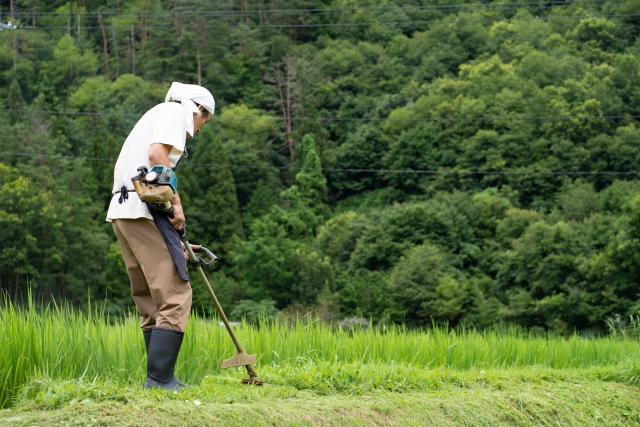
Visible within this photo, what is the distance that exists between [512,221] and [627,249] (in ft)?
51.7

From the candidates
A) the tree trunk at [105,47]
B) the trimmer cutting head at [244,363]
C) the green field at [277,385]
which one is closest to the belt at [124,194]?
the green field at [277,385]

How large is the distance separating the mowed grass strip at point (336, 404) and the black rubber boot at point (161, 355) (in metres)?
0.15

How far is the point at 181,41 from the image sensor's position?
7850cm

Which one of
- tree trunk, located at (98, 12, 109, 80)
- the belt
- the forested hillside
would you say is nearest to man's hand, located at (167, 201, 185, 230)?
the belt

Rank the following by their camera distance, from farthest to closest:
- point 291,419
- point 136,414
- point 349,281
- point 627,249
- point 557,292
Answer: point 349,281
point 557,292
point 627,249
point 291,419
point 136,414

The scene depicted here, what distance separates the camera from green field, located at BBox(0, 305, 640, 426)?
4098 mm

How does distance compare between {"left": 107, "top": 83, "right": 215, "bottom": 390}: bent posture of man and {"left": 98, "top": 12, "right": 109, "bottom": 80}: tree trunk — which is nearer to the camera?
{"left": 107, "top": 83, "right": 215, "bottom": 390}: bent posture of man

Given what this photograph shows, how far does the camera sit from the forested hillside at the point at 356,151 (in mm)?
44250

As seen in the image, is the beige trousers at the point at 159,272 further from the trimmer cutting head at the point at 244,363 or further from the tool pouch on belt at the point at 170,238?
the trimmer cutting head at the point at 244,363

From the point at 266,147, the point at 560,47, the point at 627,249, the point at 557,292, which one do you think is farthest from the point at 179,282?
the point at 560,47

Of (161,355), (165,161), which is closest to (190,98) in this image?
(165,161)

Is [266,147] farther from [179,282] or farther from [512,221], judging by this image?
[179,282]

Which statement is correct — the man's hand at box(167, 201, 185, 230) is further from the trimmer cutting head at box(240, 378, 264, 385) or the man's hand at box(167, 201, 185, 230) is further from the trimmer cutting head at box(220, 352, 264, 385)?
the trimmer cutting head at box(240, 378, 264, 385)

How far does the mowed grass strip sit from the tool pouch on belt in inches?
25.2
